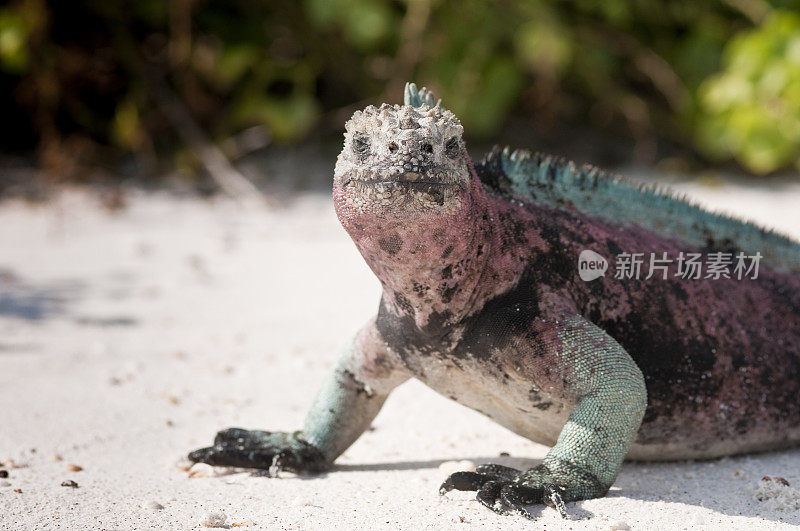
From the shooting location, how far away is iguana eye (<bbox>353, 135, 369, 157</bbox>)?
9.73 ft

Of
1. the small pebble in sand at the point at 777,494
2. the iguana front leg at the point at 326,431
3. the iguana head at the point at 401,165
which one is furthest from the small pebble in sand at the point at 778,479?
the iguana head at the point at 401,165

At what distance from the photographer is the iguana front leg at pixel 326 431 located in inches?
150

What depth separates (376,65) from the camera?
35.7 feet

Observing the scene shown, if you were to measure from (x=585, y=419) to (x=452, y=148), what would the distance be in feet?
3.68

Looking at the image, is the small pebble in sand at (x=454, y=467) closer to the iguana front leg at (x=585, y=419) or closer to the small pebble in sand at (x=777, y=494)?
the iguana front leg at (x=585, y=419)

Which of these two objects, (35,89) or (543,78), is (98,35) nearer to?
(35,89)

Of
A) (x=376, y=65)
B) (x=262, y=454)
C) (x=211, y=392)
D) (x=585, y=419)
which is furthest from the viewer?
(x=376, y=65)

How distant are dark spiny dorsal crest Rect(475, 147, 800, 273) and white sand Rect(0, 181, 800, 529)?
977mm

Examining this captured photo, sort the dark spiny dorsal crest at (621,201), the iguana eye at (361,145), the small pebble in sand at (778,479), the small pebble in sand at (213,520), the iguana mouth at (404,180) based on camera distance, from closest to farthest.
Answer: the iguana mouth at (404,180), the iguana eye at (361,145), the small pebble in sand at (213,520), the small pebble in sand at (778,479), the dark spiny dorsal crest at (621,201)

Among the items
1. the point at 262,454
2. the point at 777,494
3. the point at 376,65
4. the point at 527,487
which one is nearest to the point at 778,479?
the point at 777,494

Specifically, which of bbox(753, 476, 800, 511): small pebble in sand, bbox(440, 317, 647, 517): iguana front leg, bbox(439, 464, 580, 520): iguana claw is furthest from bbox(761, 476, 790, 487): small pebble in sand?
bbox(439, 464, 580, 520): iguana claw

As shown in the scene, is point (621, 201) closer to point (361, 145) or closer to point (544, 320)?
point (544, 320)

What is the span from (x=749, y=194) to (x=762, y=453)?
6.40m

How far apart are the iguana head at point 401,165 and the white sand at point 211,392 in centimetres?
111
